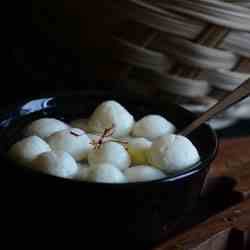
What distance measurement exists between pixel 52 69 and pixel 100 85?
6 cm

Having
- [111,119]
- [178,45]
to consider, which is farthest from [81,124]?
[178,45]

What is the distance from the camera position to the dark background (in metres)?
0.63

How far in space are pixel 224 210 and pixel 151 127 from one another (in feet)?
0.31

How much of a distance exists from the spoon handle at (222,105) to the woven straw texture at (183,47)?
0.23 feet

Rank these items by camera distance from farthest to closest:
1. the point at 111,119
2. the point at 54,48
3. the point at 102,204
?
1. the point at 54,48
2. the point at 111,119
3. the point at 102,204

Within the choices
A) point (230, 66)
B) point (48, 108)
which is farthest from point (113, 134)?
point (230, 66)

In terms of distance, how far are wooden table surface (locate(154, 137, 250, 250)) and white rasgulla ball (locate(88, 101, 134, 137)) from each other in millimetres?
100

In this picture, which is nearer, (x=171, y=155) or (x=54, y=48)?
(x=171, y=155)

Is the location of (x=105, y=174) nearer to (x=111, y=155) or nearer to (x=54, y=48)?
(x=111, y=155)

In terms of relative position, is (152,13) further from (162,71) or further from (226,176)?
(226,176)

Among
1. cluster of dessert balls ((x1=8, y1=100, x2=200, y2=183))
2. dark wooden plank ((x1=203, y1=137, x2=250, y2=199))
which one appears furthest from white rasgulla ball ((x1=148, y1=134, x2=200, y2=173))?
dark wooden plank ((x1=203, y1=137, x2=250, y2=199))

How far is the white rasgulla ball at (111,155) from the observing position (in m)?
0.46

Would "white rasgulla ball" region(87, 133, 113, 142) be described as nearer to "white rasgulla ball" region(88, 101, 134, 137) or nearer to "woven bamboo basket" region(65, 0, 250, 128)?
"white rasgulla ball" region(88, 101, 134, 137)

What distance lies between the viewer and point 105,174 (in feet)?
1.40
